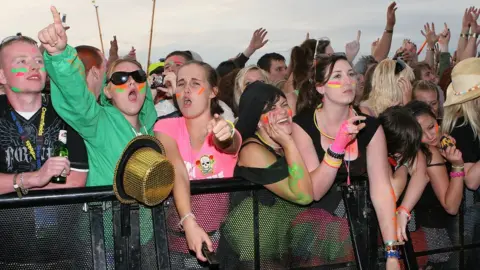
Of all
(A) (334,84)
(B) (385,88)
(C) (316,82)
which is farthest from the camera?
(B) (385,88)

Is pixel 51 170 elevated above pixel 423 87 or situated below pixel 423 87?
below

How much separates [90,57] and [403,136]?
2.70 meters

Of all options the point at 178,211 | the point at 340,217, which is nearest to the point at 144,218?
the point at 178,211

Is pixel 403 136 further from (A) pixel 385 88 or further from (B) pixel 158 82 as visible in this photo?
(B) pixel 158 82

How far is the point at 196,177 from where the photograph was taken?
4008mm

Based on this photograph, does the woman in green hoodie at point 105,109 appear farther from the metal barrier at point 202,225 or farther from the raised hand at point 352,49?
the raised hand at point 352,49

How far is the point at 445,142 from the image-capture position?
4711 mm

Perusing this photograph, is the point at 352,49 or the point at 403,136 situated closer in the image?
the point at 403,136

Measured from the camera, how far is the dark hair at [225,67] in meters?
7.77

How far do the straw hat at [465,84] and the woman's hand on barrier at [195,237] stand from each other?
292 cm

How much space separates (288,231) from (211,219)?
20.8 inches

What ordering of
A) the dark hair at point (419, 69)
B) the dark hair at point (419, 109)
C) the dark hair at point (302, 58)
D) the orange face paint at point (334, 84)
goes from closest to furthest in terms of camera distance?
the orange face paint at point (334, 84)
the dark hair at point (419, 109)
the dark hair at point (302, 58)
the dark hair at point (419, 69)

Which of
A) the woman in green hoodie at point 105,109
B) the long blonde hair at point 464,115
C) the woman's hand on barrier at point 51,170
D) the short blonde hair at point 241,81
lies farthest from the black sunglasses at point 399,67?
the woman's hand on barrier at point 51,170

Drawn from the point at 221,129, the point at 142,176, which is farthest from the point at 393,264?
the point at 142,176
